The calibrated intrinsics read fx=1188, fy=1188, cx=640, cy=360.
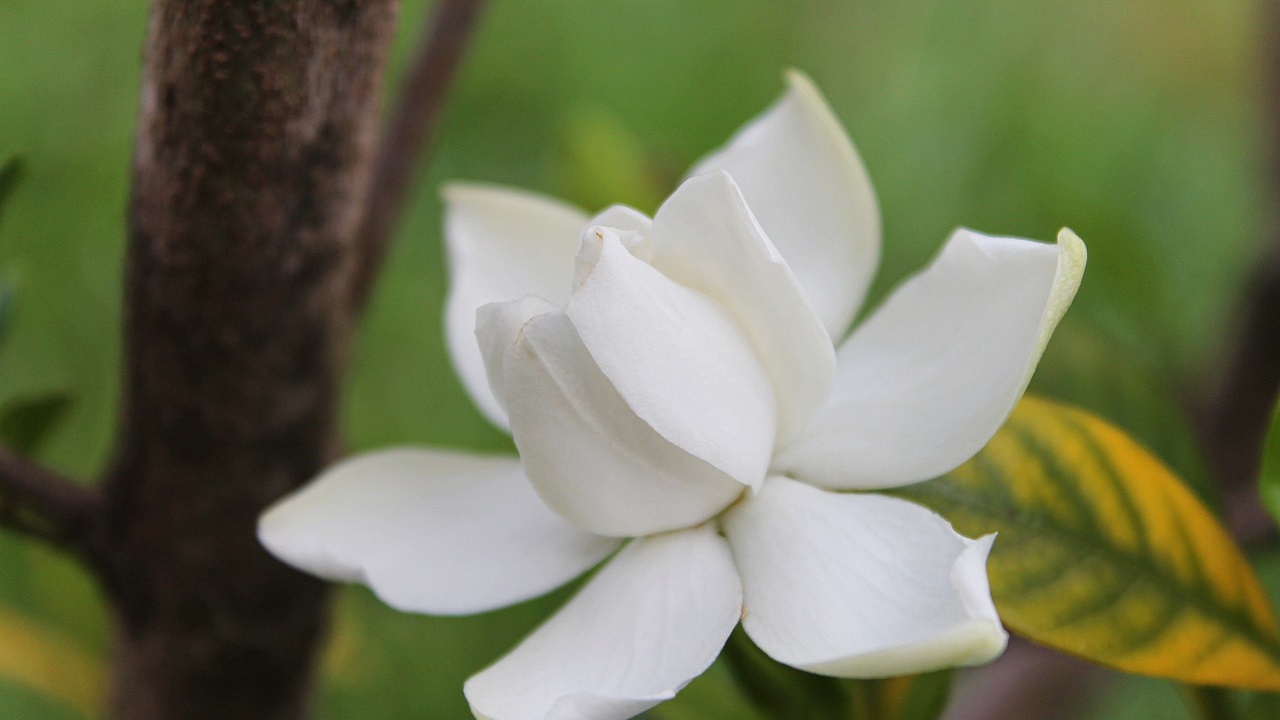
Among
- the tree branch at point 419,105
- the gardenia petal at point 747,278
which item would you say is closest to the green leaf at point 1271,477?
the gardenia petal at point 747,278

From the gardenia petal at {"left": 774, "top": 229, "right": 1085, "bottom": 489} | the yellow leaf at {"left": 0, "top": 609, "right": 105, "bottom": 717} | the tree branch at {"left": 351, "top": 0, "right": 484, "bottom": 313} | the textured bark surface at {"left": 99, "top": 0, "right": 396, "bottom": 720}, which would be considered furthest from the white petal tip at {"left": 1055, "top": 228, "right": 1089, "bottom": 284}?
the yellow leaf at {"left": 0, "top": 609, "right": 105, "bottom": 717}

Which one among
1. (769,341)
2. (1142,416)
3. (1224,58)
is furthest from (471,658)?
(1224,58)

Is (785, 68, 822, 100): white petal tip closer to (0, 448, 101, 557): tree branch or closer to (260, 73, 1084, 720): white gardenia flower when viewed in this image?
(260, 73, 1084, 720): white gardenia flower

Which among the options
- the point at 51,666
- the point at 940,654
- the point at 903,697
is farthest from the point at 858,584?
the point at 51,666

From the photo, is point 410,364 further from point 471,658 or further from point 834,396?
point 834,396

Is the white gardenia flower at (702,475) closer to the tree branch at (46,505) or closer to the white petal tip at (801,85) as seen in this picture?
the white petal tip at (801,85)
